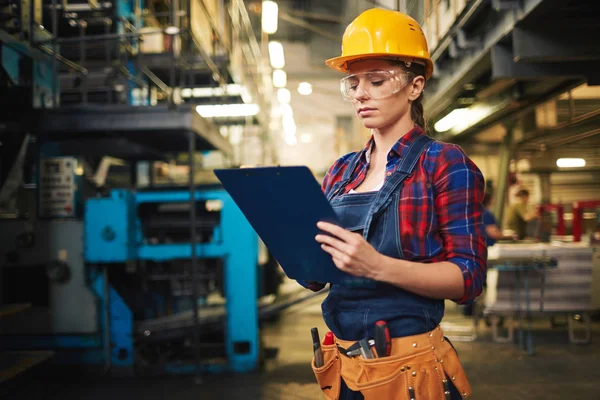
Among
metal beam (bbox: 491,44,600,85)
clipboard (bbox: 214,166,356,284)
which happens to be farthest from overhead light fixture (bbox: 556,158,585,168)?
clipboard (bbox: 214,166,356,284)

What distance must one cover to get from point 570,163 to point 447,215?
8.43 m

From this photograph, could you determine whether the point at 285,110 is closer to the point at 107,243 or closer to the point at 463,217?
the point at 107,243

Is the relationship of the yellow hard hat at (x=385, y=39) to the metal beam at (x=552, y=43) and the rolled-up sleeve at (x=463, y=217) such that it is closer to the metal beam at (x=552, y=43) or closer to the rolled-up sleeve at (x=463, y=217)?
the rolled-up sleeve at (x=463, y=217)

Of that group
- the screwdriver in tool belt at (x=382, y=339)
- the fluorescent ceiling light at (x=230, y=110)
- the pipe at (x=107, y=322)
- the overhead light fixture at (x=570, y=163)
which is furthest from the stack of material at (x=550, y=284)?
the screwdriver in tool belt at (x=382, y=339)

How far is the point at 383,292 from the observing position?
5.06 ft

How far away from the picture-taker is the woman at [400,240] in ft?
4.63

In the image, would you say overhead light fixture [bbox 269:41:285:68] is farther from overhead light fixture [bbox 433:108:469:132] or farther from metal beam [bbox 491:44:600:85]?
metal beam [bbox 491:44:600:85]

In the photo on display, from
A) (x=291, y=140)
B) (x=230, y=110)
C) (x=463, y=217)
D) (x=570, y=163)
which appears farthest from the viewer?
(x=291, y=140)

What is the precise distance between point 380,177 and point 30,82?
5.31 meters

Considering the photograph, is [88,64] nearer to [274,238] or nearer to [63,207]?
[63,207]

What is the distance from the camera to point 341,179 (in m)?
1.87

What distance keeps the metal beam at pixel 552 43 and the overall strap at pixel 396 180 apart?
407 centimetres

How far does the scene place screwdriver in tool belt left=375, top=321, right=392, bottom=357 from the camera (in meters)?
1.48

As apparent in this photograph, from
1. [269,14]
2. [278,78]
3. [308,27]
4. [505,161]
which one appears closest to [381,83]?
[269,14]
